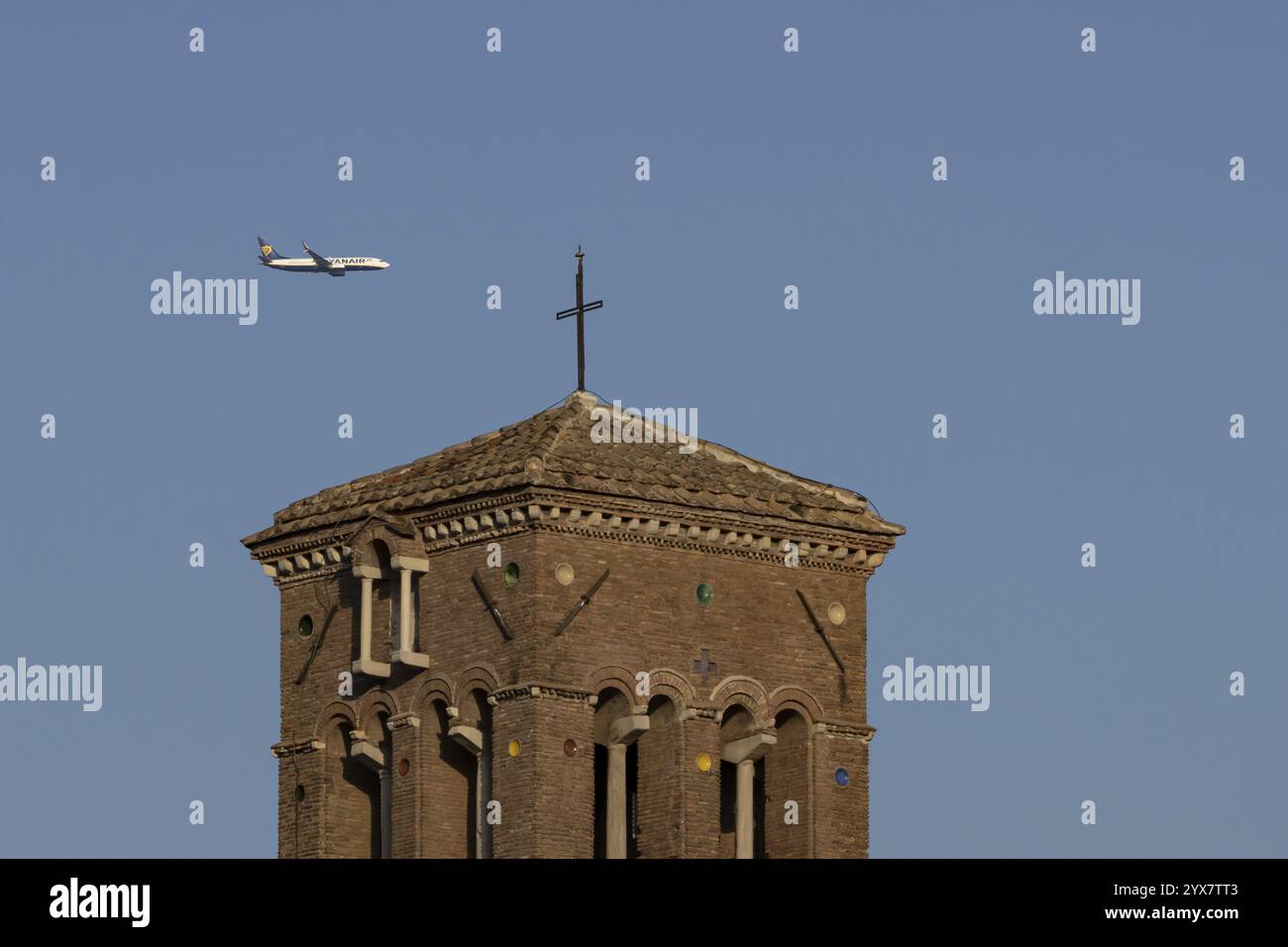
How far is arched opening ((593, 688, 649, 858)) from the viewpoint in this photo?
90.6 m

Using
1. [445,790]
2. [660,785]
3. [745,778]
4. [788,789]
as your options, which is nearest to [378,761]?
[445,790]

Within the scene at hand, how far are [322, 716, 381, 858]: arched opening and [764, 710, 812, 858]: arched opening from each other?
23.4ft

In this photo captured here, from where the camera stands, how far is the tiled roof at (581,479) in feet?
298

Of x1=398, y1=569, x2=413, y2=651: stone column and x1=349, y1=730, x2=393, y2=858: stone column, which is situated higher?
x1=398, y1=569, x2=413, y2=651: stone column

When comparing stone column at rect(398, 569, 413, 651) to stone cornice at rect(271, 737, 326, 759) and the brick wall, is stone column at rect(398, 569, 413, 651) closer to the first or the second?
the brick wall

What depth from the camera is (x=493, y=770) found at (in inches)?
3543

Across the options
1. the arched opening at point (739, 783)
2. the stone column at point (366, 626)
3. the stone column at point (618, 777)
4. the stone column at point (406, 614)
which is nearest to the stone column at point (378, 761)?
the stone column at point (366, 626)

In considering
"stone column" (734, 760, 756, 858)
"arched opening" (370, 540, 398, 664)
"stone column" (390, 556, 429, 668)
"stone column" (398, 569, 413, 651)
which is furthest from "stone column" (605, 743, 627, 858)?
"arched opening" (370, 540, 398, 664)

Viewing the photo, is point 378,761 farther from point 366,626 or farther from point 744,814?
point 744,814

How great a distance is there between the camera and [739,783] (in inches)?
3639

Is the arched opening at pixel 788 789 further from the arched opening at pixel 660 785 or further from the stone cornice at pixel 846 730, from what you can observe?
the arched opening at pixel 660 785
